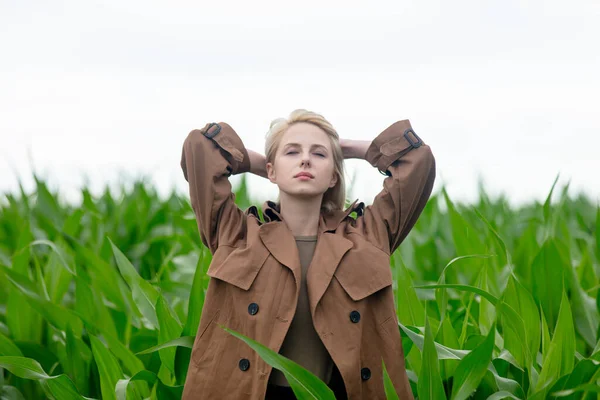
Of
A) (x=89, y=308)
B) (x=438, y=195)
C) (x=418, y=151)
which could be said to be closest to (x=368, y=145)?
(x=418, y=151)

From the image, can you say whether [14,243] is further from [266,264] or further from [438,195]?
[266,264]

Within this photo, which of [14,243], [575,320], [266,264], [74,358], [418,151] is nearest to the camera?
[266,264]

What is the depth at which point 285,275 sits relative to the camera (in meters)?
1.45

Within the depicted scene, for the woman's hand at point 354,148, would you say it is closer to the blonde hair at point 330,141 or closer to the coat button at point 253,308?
the blonde hair at point 330,141

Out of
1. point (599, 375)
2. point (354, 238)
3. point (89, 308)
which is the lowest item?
point (599, 375)

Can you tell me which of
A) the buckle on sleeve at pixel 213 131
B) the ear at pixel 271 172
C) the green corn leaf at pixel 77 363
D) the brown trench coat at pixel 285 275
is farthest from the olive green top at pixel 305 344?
the green corn leaf at pixel 77 363

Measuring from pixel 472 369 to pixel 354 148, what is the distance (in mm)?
493

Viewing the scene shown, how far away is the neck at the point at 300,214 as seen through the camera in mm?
1522

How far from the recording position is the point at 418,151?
5.15 feet

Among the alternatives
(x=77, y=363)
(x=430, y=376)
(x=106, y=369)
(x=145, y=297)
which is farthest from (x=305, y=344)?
(x=77, y=363)

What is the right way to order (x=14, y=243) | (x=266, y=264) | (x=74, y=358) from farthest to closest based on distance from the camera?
1. (x=14, y=243)
2. (x=74, y=358)
3. (x=266, y=264)

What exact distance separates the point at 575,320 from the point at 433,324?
0.49m

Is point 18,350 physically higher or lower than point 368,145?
lower

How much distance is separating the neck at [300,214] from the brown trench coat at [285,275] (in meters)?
0.02
